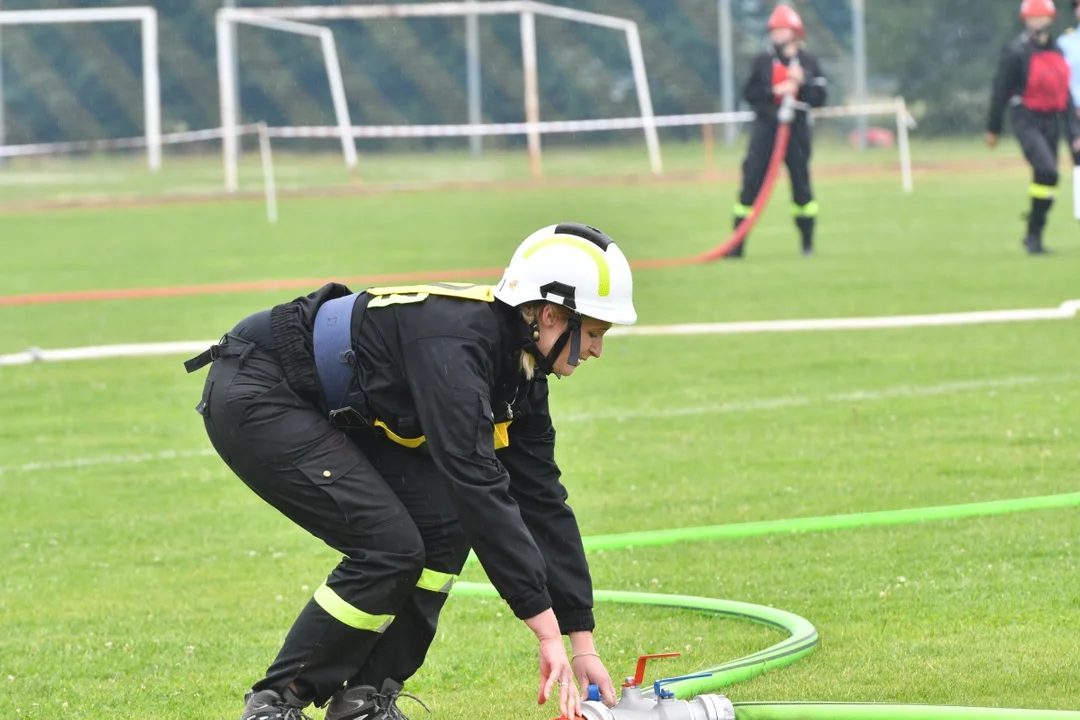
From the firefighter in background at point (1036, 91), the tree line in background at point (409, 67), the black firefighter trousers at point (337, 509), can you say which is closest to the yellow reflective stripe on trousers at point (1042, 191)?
the firefighter in background at point (1036, 91)

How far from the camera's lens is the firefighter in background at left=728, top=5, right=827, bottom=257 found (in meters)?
18.5

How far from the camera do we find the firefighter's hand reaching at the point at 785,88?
18422mm

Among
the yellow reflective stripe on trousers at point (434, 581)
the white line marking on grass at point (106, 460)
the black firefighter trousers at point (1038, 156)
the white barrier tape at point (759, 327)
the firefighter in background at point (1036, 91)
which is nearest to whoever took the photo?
the yellow reflective stripe on trousers at point (434, 581)

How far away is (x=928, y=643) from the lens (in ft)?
18.0

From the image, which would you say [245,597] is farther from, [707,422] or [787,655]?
[707,422]

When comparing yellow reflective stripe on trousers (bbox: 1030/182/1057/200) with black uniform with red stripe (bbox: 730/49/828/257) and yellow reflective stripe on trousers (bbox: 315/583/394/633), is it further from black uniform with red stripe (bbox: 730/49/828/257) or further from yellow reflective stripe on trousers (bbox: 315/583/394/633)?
yellow reflective stripe on trousers (bbox: 315/583/394/633)

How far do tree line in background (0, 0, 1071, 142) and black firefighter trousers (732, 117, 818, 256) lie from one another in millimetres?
28884

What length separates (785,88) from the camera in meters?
18.4

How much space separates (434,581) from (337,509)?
353mm

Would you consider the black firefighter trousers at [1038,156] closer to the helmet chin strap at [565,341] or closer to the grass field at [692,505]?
the grass field at [692,505]

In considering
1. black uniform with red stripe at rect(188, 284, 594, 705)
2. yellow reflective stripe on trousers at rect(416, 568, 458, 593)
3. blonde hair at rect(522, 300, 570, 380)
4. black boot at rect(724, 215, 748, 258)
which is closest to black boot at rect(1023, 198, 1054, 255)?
black boot at rect(724, 215, 748, 258)

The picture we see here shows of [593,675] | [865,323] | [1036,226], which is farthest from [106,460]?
[1036,226]

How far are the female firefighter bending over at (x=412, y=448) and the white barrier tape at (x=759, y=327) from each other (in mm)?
8333

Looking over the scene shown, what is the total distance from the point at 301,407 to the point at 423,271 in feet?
44.5
